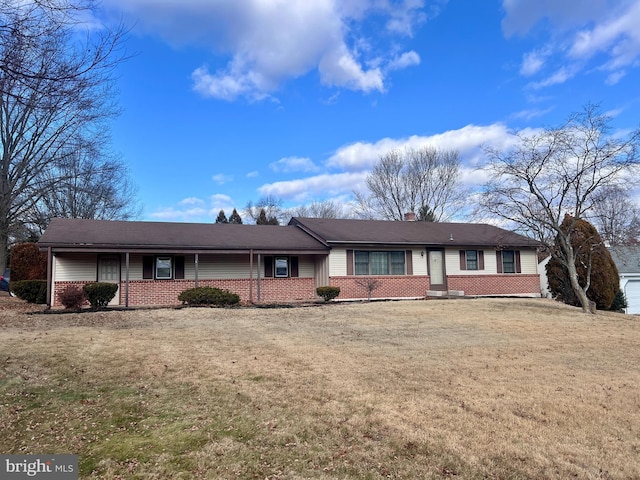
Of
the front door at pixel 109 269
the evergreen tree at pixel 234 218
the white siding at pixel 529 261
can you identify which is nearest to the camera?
the front door at pixel 109 269

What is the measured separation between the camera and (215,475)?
139 inches

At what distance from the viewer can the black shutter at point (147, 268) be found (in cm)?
1892

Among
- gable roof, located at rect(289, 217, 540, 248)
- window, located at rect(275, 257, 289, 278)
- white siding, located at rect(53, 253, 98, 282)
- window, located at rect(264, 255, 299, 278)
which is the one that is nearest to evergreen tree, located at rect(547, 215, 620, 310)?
gable roof, located at rect(289, 217, 540, 248)

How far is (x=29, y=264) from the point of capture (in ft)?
66.5

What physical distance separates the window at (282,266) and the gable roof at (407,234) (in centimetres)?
202

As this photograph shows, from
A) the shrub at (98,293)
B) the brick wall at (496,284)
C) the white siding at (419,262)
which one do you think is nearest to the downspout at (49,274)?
the shrub at (98,293)

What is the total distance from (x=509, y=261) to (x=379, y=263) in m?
7.73

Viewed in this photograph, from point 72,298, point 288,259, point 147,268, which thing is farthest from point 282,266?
point 72,298

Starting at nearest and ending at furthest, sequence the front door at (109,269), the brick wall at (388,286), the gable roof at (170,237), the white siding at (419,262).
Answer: the gable roof at (170,237) → the front door at (109,269) → the brick wall at (388,286) → the white siding at (419,262)

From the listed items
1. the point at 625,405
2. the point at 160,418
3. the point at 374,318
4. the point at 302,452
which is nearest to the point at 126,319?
the point at 374,318

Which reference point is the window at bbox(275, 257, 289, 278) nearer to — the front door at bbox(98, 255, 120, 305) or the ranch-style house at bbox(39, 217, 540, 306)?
the ranch-style house at bbox(39, 217, 540, 306)

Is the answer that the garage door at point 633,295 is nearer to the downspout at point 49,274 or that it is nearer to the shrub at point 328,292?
the shrub at point 328,292

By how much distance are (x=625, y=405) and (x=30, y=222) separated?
3022 centimetres

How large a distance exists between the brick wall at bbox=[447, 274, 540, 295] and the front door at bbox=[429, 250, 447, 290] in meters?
0.37
